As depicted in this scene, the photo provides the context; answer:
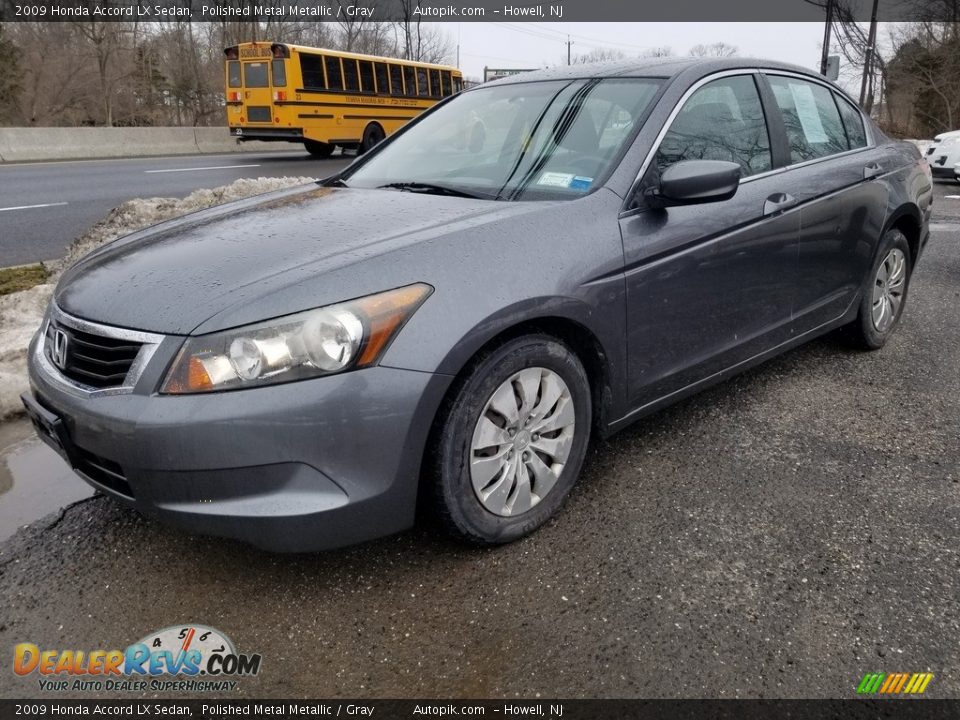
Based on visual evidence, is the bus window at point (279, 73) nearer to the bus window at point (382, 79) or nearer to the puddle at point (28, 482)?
the bus window at point (382, 79)

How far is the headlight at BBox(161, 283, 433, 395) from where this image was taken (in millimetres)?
1999

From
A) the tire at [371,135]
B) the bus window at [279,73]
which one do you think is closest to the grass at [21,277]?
the bus window at [279,73]

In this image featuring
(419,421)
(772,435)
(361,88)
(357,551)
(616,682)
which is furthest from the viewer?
(361,88)

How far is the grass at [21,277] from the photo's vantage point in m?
4.99

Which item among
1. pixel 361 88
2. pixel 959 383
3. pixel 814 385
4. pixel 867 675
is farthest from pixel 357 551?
pixel 361 88

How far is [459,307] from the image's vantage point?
2193 millimetres

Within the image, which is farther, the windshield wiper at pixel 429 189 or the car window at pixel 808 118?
the car window at pixel 808 118

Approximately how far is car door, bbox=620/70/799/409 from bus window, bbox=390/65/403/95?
19.3 m

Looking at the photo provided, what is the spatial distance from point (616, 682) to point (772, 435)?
175 cm

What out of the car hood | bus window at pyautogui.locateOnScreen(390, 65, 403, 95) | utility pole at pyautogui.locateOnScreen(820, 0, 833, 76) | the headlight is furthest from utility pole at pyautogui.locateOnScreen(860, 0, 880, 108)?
the headlight

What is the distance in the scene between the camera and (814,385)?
3.90 metres

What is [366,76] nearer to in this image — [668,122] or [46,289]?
[46,289]

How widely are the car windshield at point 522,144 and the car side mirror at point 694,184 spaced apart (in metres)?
0.22

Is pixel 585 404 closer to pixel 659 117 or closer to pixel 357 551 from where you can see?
pixel 357 551
